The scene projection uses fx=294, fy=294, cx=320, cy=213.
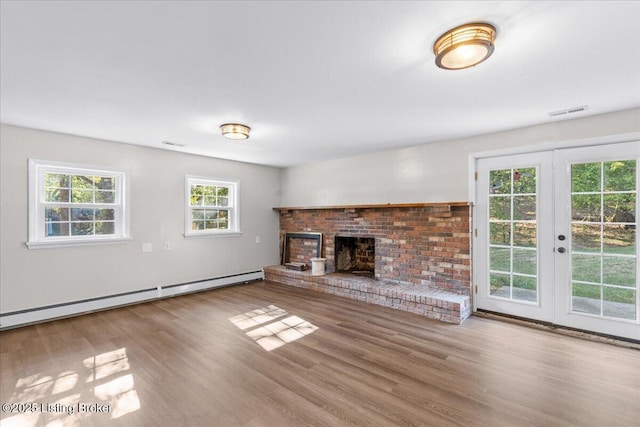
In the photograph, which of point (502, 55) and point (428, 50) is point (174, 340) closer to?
point (428, 50)

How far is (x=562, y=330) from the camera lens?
3.30 m

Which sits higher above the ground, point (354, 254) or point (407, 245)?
point (407, 245)

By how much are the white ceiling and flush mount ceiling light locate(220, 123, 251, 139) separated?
12cm

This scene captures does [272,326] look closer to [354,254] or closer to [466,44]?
[354,254]

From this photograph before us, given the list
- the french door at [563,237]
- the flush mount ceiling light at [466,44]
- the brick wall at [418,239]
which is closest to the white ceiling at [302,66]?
the flush mount ceiling light at [466,44]

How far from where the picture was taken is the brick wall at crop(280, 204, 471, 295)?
3977 mm

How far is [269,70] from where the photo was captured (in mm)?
2154

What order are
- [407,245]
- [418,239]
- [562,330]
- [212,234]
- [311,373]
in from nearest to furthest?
[311,373] < [562,330] < [418,239] < [407,245] < [212,234]

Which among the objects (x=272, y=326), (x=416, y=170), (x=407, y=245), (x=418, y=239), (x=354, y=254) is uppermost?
(x=416, y=170)

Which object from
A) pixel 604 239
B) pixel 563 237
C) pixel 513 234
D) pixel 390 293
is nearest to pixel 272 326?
pixel 390 293

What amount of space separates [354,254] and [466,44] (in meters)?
4.44

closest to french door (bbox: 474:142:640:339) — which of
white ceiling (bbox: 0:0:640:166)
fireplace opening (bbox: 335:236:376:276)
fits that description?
white ceiling (bbox: 0:0:640:166)

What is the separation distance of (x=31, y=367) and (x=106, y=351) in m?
0.53

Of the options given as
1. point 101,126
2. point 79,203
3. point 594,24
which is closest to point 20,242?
point 79,203
